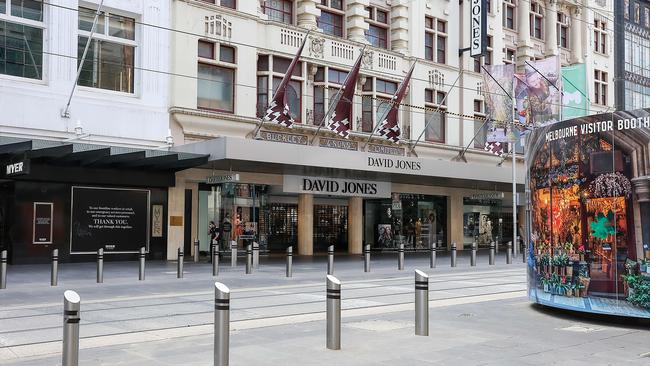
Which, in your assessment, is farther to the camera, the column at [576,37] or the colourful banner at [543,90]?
the column at [576,37]

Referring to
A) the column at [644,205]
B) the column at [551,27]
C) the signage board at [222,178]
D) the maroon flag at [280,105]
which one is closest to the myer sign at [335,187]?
the maroon flag at [280,105]

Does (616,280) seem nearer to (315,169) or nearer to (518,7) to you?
(315,169)

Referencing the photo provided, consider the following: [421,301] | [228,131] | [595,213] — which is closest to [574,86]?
[228,131]

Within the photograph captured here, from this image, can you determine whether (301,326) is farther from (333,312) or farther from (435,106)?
(435,106)

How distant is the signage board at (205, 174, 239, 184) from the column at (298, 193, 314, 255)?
6.11 m

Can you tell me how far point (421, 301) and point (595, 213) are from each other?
3.27m

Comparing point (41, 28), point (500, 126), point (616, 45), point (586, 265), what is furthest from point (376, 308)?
point (616, 45)

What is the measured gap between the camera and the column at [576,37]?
152 ft

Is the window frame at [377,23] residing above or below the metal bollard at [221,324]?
above

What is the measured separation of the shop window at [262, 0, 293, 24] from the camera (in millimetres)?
30547

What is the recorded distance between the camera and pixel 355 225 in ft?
113

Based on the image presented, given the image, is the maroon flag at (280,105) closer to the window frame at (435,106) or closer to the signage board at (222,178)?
the signage board at (222,178)

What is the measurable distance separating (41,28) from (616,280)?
69.0ft

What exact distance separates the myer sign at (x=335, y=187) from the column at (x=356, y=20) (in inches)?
286
